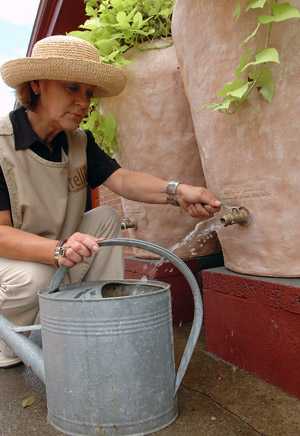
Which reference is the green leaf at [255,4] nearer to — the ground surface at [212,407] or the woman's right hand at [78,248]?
the woman's right hand at [78,248]

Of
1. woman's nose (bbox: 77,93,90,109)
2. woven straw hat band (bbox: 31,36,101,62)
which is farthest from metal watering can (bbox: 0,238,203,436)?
woven straw hat band (bbox: 31,36,101,62)

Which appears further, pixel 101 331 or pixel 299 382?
pixel 299 382

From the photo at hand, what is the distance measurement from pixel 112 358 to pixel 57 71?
Answer: 965mm

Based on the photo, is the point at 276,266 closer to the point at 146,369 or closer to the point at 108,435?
the point at 146,369

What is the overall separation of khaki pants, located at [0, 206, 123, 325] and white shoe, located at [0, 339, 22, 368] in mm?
136

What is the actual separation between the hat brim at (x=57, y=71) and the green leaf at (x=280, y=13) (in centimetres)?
63

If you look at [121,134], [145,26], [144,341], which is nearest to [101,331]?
[144,341]

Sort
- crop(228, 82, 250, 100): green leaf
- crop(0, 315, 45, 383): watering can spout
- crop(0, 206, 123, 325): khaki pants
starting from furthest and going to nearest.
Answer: crop(0, 206, 123, 325): khaki pants
crop(0, 315, 45, 383): watering can spout
crop(228, 82, 250, 100): green leaf

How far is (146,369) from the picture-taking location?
1238mm

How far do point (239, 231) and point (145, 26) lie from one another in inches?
41.0

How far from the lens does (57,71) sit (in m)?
1.62

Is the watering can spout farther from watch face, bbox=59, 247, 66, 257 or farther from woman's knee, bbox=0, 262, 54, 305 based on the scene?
watch face, bbox=59, 247, 66, 257

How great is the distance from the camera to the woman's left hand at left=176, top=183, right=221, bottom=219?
5.35ft

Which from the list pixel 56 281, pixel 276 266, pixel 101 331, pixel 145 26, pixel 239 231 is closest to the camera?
pixel 101 331
